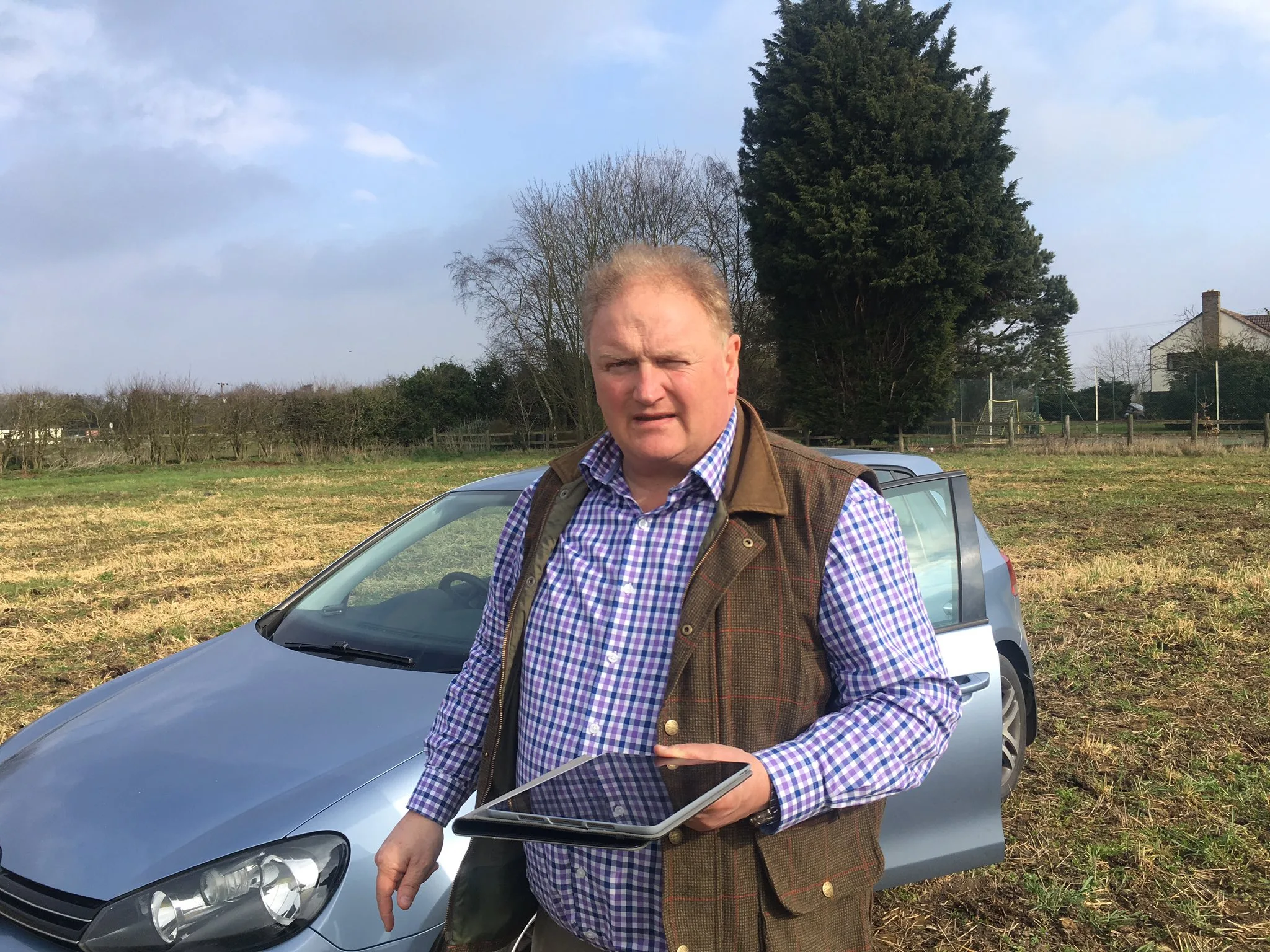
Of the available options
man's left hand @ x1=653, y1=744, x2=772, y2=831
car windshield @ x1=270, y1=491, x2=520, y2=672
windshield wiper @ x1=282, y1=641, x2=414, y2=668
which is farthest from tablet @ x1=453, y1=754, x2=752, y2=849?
windshield wiper @ x1=282, y1=641, x2=414, y2=668

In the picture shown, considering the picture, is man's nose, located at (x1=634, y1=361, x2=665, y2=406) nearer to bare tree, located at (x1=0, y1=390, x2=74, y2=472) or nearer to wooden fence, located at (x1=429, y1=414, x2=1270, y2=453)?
wooden fence, located at (x1=429, y1=414, x2=1270, y2=453)

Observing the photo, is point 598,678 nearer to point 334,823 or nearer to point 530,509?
point 530,509

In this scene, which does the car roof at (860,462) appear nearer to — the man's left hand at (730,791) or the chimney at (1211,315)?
the man's left hand at (730,791)

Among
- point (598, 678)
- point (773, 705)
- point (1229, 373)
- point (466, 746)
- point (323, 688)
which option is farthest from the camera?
point (1229, 373)

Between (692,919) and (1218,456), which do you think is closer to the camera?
(692,919)

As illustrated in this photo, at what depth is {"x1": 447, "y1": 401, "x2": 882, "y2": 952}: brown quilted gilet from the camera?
1382 mm

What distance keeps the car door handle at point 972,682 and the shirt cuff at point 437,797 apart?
177cm

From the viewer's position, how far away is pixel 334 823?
82.8 inches

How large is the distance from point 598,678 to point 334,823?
947 millimetres

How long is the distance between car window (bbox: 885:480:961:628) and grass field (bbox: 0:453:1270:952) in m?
0.99

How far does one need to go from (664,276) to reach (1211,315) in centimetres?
5835

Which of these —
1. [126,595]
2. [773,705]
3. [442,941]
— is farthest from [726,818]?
[126,595]

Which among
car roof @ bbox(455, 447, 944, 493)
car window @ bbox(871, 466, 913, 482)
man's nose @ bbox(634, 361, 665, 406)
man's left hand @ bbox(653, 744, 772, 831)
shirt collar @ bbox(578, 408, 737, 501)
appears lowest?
man's left hand @ bbox(653, 744, 772, 831)

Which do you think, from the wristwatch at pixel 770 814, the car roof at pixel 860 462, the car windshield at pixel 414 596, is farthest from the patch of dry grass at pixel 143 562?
the wristwatch at pixel 770 814
